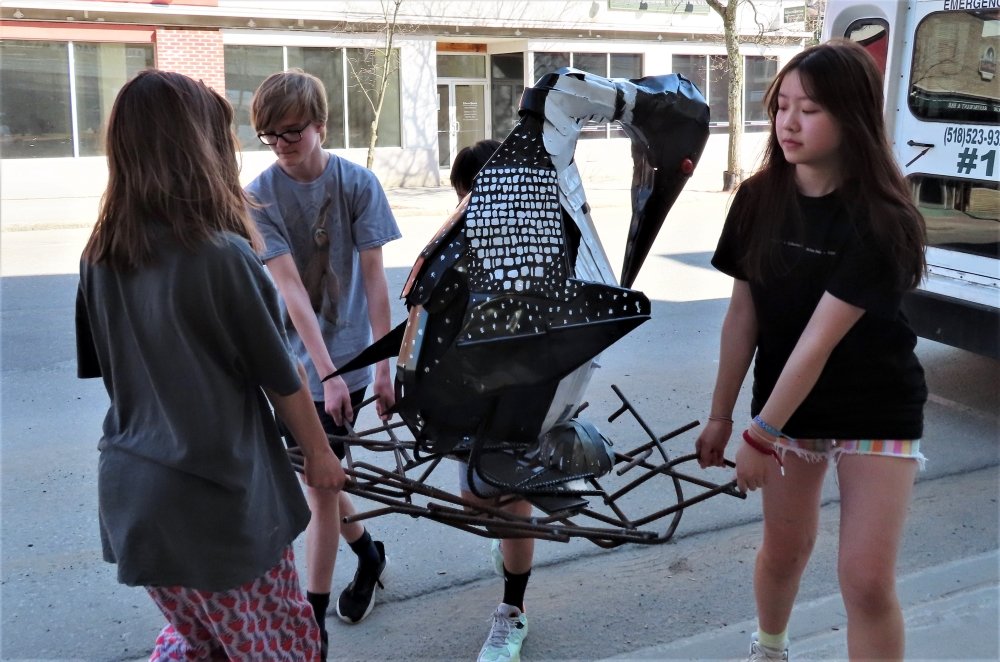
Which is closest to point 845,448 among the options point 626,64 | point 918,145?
point 918,145

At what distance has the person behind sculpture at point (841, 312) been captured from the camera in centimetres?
219

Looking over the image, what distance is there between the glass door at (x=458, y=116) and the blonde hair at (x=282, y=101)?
1704 cm

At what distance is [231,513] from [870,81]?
1.66 m

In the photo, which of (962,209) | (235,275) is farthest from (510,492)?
(962,209)

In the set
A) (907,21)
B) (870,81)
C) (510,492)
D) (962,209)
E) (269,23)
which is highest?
(269,23)

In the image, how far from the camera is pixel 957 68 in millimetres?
5543

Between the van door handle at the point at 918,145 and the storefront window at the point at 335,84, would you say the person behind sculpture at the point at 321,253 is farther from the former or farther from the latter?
the storefront window at the point at 335,84

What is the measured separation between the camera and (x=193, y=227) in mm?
1912

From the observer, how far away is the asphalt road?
10.7 ft

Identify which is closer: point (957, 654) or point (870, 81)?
point (870, 81)

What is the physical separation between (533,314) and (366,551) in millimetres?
1598

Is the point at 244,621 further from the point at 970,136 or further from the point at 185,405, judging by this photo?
the point at 970,136

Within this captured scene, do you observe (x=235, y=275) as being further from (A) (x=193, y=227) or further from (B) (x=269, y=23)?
(B) (x=269, y=23)

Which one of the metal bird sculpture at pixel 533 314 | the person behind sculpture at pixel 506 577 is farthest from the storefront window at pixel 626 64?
the metal bird sculpture at pixel 533 314
